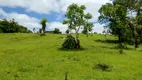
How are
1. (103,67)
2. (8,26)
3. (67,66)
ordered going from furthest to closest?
(8,26), (67,66), (103,67)

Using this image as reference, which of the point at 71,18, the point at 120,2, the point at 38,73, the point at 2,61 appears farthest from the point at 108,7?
the point at 38,73

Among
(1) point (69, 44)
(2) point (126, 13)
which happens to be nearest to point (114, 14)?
(2) point (126, 13)

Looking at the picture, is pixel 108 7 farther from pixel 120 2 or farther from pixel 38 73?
pixel 38 73

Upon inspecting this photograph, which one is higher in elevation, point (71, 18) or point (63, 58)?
point (71, 18)

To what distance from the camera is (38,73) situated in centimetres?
3900

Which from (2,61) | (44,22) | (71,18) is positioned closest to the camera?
(2,61)

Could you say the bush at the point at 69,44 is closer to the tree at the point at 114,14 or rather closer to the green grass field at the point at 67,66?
the green grass field at the point at 67,66

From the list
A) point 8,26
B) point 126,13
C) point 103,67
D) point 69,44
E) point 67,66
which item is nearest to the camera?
point 103,67

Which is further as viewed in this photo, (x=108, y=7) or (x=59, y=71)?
(x=108, y=7)

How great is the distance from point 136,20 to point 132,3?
14.3 feet

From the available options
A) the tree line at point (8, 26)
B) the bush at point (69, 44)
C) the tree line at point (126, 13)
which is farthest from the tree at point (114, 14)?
the tree line at point (8, 26)

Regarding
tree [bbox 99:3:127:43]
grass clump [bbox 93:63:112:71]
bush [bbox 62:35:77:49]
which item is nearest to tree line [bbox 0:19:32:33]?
tree [bbox 99:3:127:43]

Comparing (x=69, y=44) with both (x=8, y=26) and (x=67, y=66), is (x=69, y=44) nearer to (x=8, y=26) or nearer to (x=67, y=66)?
(x=67, y=66)

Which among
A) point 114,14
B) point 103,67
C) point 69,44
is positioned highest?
point 114,14
